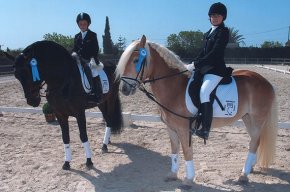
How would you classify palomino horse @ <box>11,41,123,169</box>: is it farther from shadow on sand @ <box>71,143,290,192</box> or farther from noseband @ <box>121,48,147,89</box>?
noseband @ <box>121,48,147,89</box>

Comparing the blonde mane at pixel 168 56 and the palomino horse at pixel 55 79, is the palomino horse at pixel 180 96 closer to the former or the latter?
the blonde mane at pixel 168 56

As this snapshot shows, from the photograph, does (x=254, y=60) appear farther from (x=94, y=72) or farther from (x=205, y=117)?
(x=205, y=117)

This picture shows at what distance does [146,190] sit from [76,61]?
97.6 inches

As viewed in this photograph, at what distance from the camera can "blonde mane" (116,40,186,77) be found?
424 centimetres

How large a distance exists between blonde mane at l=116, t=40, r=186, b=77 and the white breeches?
1.27 feet

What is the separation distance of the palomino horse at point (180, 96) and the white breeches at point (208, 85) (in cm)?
28

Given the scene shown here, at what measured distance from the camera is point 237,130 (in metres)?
7.34

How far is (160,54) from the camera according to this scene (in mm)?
4500

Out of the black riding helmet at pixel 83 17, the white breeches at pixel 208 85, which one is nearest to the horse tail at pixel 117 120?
the black riding helmet at pixel 83 17

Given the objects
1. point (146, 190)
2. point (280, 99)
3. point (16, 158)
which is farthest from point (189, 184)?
point (280, 99)

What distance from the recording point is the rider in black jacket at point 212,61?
14.4ft

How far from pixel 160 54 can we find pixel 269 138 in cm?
207

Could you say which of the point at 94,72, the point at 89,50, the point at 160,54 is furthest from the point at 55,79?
the point at 160,54

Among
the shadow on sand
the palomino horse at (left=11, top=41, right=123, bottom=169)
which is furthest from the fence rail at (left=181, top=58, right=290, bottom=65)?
the palomino horse at (left=11, top=41, right=123, bottom=169)
